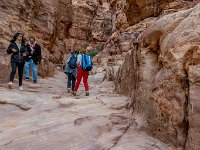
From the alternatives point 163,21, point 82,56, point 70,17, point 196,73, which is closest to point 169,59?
point 196,73

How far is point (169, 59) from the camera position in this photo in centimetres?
582

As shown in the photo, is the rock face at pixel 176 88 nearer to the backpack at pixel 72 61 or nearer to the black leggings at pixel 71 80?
the backpack at pixel 72 61

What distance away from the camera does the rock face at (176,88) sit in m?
5.01

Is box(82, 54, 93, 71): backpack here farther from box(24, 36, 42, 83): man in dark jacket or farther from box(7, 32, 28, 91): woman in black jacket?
box(24, 36, 42, 83): man in dark jacket

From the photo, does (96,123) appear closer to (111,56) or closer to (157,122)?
(157,122)

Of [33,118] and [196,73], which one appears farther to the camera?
[33,118]

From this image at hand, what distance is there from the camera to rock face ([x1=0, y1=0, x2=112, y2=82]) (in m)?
16.8

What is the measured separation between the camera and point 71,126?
6.46 m

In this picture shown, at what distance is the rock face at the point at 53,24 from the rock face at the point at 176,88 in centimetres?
768

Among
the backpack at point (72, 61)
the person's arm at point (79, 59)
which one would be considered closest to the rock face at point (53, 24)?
the backpack at point (72, 61)

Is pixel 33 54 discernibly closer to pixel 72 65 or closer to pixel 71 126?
pixel 72 65

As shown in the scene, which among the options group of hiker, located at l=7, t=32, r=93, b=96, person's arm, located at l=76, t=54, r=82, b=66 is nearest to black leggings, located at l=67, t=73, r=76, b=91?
group of hiker, located at l=7, t=32, r=93, b=96

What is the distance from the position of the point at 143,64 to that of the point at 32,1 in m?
15.6

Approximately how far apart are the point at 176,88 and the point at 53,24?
1908 centimetres
